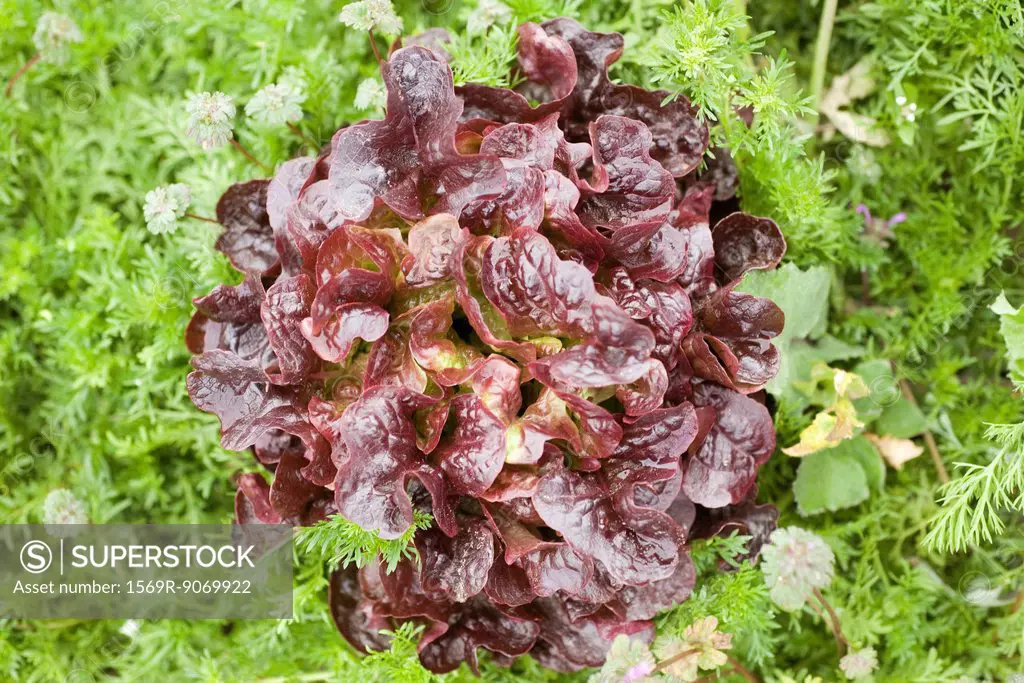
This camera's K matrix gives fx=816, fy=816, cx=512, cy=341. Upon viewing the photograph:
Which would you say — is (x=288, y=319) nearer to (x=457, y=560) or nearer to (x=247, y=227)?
(x=247, y=227)

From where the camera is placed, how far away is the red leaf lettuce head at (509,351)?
5.14 ft

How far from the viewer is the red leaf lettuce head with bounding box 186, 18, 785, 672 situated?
157cm

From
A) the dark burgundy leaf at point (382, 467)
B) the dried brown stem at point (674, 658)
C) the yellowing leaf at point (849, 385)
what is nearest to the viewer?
the dark burgundy leaf at point (382, 467)

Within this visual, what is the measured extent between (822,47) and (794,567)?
1.40 m

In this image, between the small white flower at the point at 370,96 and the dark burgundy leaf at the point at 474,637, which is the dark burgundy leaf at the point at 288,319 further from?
the dark burgundy leaf at the point at 474,637

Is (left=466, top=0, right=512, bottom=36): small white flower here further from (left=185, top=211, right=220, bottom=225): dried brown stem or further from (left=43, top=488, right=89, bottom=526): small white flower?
(left=43, top=488, right=89, bottom=526): small white flower

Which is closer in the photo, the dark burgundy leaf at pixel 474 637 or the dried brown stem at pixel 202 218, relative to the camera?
the dark burgundy leaf at pixel 474 637

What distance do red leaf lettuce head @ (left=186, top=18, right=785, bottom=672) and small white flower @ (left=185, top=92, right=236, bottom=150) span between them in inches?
9.8

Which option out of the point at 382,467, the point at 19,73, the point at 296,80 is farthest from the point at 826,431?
the point at 19,73

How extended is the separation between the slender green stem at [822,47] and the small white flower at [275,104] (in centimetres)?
138

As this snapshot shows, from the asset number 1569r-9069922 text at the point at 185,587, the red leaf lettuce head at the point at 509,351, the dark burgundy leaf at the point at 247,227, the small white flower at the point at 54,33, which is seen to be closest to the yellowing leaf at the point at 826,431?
the red leaf lettuce head at the point at 509,351

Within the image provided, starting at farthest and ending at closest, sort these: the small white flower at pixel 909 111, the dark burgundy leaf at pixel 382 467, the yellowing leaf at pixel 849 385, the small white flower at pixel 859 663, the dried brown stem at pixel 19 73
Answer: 1. the dried brown stem at pixel 19 73
2. the small white flower at pixel 909 111
3. the yellowing leaf at pixel 849 385
4. the small white flower at pixel 859 663
5. the dark burgundy leaf at pixel 382 467

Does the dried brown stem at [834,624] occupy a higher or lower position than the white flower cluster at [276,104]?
lower

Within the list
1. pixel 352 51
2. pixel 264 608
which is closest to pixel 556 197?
pixel 352 51
